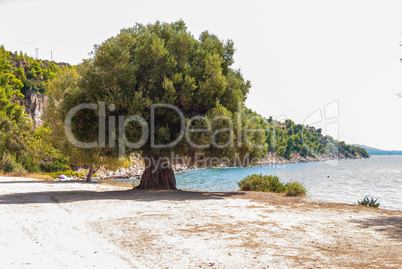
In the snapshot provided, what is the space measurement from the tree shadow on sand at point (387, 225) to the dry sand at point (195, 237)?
0.09ft

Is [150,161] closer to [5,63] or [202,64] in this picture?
[202,64]

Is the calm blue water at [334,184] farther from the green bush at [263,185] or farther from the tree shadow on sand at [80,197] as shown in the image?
the tree shadow on sand at [80,197]

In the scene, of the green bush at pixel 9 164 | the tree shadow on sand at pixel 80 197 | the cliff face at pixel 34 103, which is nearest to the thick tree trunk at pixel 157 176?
the tree shadow on sand at pixel 80 197

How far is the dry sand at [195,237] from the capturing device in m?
5.97

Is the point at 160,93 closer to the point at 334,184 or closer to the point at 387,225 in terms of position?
the point at 387,225

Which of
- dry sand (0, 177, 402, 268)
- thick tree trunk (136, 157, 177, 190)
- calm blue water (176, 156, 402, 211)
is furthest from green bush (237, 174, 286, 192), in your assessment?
dry sand (0, 177, 402, 268)

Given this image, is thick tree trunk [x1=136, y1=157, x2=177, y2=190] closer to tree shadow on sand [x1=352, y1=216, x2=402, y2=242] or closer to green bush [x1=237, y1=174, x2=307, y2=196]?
green bush [x1=237, y1=174, x2=307, y2=196]

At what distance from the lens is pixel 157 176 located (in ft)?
69.6

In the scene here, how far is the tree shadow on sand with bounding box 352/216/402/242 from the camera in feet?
28.2

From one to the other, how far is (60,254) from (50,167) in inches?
2107

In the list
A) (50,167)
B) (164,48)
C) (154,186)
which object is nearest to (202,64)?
(164,48)

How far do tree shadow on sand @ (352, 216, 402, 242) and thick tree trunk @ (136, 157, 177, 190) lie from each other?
43.6 ft

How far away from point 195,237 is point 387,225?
21.2ft

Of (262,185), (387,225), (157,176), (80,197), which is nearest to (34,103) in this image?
(157,176)
